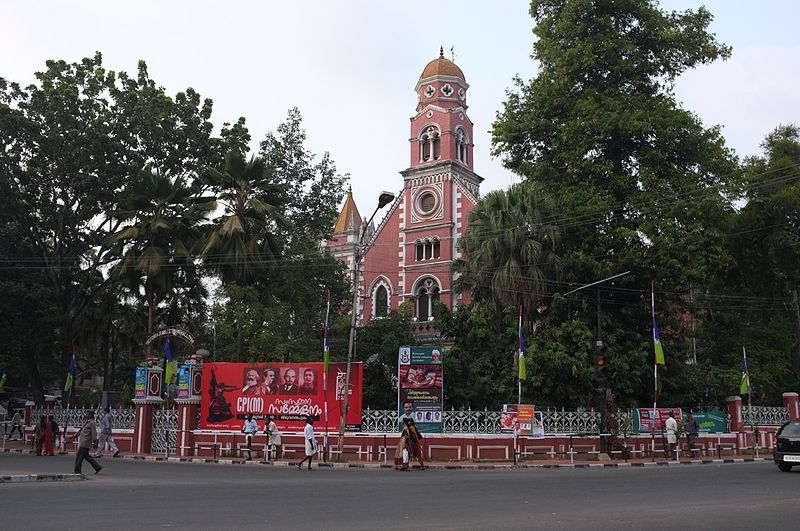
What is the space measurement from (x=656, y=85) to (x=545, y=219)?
810 centimetres

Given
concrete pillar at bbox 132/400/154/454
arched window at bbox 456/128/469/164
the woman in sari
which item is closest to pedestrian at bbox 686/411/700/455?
the woman in sari

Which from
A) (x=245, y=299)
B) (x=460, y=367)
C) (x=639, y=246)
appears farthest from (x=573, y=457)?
(x=245, y=299)

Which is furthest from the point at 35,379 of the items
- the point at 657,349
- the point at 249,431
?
the point at 657,349

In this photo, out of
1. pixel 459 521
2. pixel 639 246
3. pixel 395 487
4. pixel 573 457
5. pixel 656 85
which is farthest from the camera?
pixel 656 85

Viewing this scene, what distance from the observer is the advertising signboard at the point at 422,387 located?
23.4m

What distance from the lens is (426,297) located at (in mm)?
46469

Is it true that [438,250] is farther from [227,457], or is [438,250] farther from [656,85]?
[227,457]

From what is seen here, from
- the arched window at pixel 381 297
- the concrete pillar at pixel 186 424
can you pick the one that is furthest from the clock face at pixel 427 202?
the concrete pillar at pixel 186 424

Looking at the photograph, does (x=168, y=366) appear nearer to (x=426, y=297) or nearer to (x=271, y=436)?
(x=271, y=436)

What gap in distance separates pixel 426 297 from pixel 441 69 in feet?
51.1

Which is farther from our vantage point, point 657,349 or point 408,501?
point 657,349

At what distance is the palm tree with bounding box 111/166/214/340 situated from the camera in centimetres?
2906

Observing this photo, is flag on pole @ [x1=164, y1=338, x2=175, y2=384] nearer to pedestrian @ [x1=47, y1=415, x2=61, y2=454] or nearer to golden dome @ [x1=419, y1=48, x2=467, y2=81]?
pedestrian @ [x1=47, y1=415, x2=61, y2=454]

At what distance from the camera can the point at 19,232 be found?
1273 inches
